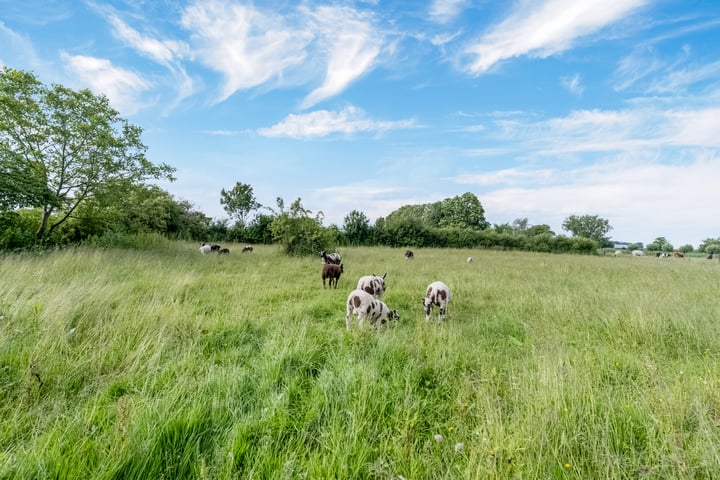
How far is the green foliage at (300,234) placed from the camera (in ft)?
62.5

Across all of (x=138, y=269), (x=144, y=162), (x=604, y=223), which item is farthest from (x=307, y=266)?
(x=604, y=223)

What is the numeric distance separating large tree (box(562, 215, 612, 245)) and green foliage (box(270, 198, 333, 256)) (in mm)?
90876

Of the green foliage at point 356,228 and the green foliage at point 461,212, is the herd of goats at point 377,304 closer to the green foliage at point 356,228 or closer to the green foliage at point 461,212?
the green foliage at point 356,228

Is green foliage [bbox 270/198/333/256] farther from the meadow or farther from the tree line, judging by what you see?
the meadow

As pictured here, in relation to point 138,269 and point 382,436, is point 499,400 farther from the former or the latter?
point 138,269

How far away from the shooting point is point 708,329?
4891 millimetres

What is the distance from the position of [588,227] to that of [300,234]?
328 ft

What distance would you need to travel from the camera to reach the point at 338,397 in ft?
9.34

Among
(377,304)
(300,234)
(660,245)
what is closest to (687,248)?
(660,245)

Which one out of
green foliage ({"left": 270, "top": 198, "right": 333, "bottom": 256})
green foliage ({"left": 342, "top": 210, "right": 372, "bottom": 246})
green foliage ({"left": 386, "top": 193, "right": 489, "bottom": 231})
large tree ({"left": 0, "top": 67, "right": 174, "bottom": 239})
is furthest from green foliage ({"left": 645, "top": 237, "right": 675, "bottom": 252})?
large tree ({"left": 0, "top": 67, "right": 174, "bottom": 239})

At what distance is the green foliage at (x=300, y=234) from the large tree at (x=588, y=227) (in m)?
90.9

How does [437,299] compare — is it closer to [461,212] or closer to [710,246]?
[461,212]

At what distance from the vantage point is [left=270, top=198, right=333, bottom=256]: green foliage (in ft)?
62.5

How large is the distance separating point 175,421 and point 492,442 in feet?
8.72
